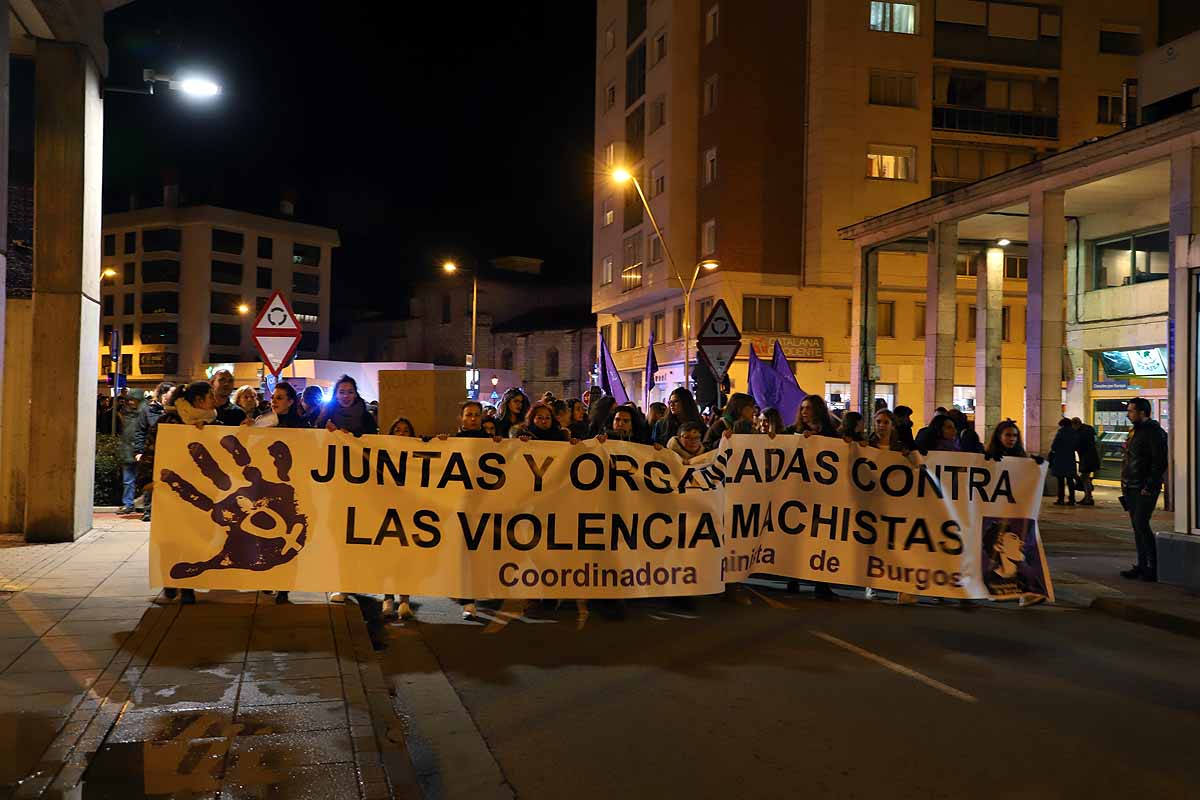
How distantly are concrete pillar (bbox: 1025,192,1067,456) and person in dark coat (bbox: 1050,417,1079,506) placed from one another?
1782 mm

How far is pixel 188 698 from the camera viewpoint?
5.66 m

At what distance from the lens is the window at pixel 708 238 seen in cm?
4028

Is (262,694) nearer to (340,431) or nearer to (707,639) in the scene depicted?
(340,431)

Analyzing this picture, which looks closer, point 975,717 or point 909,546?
point 975,717

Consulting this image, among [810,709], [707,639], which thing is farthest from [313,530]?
[810,709]

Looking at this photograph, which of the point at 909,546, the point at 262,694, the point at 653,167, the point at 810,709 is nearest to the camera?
the point at 262,694

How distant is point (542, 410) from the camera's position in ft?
32.4

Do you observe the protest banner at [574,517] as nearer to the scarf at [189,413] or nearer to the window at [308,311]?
the scarf at [189,413]

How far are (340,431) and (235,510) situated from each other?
3.40 feet

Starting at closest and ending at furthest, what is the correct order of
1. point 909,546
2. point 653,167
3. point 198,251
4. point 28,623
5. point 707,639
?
1. point 28,623
2. point 707,639
3. point 909,546
4. point 653,167
5. point 198,251

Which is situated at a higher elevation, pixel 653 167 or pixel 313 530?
pixel 653 167

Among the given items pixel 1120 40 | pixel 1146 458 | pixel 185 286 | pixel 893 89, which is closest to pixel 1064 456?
pixel 1146 458

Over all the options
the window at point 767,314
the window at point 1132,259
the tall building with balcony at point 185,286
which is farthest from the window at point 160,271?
the window at point 1132,259

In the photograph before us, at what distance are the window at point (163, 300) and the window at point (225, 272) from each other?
218cm
